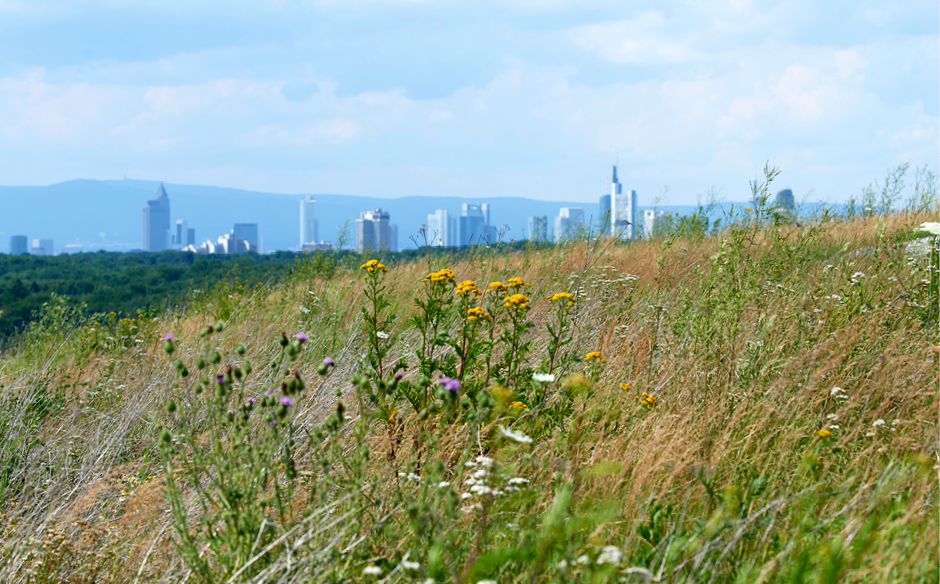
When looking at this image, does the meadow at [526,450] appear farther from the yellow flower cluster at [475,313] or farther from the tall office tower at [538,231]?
the tall office tower at [538,231]

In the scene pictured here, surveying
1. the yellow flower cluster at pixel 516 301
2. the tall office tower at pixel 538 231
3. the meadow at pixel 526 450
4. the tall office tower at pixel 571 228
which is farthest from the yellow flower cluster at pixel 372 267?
the tall office tower at pixel 538 231

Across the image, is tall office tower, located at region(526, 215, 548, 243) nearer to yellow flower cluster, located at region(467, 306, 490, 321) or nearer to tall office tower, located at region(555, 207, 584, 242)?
tall office tower, located at region(555, 207, 584, 242)

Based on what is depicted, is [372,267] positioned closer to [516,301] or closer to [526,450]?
[516,301]

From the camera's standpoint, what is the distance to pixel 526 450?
7.93 feet

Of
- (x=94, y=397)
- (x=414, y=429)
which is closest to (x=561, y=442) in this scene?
(x=414, y=429)

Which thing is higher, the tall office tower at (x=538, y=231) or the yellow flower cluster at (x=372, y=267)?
the tall office tower at (x=538, y=231)

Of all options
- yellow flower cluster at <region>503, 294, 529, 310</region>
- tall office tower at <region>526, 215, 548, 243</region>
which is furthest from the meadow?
tall office tower at <region>526, 215, 548, 243</region>

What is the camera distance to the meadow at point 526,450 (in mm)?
1679

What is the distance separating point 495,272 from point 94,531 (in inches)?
158

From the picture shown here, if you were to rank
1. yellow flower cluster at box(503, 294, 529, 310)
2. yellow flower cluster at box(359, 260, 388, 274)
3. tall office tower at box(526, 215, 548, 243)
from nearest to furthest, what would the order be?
yellow flower cluster at box(503, 294, 529, 310) → yellow flower cluster at box(359, 260, 388, 274) → tall office tower at box(526, 215, 548, 243)

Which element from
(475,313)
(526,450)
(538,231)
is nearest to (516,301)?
(475,313)

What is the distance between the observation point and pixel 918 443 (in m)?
2.31

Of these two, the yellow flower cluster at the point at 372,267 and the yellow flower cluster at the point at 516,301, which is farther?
the yellow flower cluster at the point at 372,267

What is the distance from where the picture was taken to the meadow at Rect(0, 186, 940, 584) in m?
1.68
